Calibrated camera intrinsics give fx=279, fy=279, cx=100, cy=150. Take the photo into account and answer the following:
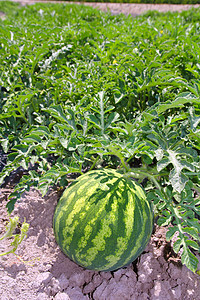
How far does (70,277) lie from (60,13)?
6.69 metres

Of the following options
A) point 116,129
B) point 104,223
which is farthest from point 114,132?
point 104,223

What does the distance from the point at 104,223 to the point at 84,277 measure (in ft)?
1.70

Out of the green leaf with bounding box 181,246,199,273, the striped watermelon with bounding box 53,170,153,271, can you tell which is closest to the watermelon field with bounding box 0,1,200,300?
the green leaf with bounding box 181,246,199,273

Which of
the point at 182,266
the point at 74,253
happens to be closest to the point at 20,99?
the point at 74,253

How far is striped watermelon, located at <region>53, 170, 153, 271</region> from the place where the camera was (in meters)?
1.60

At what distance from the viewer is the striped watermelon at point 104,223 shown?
5.24 feet

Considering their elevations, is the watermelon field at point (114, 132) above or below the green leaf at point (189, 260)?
above

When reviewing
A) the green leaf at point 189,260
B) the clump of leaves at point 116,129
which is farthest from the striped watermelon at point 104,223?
the green leaf at point 189,260

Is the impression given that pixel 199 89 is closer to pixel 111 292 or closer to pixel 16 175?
pixel 111 292

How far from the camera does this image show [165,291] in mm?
1768

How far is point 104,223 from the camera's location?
159 cm

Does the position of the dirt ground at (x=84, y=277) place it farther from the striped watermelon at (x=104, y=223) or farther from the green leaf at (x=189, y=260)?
the green leaf at (x=189, y=260)

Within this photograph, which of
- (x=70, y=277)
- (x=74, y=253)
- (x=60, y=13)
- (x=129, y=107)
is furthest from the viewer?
(x=60, y=13)

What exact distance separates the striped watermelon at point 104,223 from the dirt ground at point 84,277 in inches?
8.0
